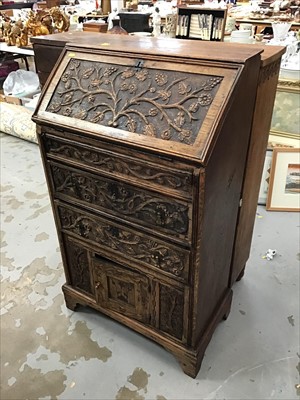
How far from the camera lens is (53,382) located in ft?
4.19

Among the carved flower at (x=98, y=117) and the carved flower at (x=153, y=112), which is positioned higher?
the carved flower at (x=153, y=112)

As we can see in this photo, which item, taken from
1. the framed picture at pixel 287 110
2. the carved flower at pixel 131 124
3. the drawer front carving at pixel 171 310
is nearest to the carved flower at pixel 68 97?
the carved flower at pixel 131 124

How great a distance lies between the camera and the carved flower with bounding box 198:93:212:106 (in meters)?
0.87

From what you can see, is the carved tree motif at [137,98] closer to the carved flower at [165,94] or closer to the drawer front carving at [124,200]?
the carved flower at [165,94]

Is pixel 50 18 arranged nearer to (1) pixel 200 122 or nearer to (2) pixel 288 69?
(2) pixel 288 69

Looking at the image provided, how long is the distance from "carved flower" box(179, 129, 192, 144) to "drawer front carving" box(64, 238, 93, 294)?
0.65 meters

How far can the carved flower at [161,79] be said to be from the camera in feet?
3.09

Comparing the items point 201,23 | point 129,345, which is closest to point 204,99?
point 129,345

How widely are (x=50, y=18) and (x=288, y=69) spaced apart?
220 centimetres

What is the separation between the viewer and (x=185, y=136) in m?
0.86

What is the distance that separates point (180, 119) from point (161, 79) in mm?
147

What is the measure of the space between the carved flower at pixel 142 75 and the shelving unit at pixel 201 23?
4.40 feet

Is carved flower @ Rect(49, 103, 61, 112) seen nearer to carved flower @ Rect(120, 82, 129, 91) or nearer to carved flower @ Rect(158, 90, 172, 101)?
carved flower @ Rect(120, 82, 129, 91)

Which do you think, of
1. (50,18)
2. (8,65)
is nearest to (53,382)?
(50,18)
